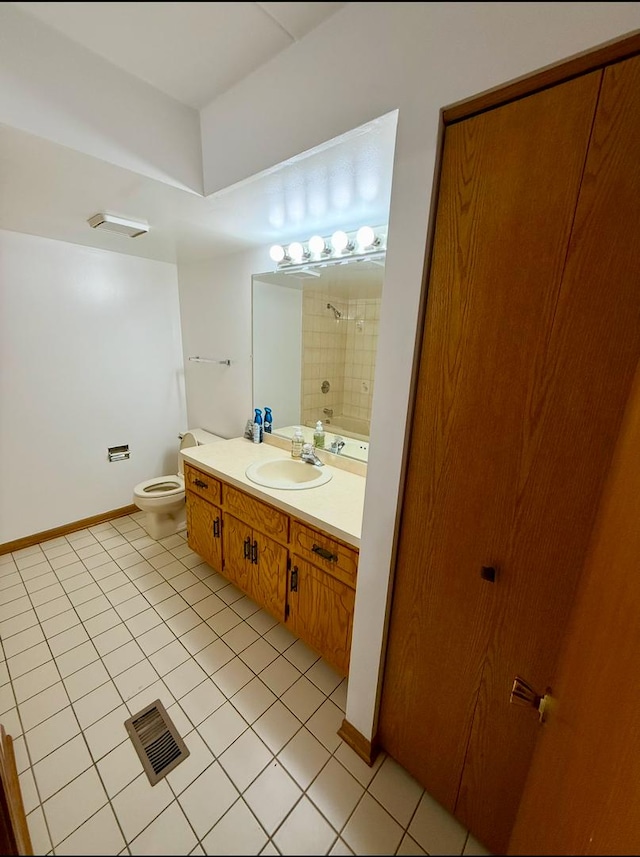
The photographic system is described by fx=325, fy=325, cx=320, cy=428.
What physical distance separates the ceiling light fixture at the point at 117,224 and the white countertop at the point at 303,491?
1181 millimetres

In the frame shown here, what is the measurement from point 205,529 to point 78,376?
143cm

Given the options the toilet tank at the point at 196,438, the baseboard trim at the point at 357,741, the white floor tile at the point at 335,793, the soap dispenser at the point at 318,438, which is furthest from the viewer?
the toilet tank at the point at 196,438

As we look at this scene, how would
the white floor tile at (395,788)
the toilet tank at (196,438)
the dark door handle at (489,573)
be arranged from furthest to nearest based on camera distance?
the toilet tank at (196,438)
the dark door handle at (489,573)
the white floor tile at (395,788)

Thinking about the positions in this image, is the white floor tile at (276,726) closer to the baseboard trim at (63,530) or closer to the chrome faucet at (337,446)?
the chrome faucet at (337,446)

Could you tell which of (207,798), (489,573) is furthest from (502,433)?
(207,798)

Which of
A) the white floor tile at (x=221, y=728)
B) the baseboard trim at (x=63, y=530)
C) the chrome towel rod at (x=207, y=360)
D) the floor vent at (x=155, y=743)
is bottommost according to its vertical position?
the baseboard trim at (x=63, y=530)

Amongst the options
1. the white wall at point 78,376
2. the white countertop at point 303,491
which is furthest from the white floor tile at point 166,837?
the white wall at point 78,376

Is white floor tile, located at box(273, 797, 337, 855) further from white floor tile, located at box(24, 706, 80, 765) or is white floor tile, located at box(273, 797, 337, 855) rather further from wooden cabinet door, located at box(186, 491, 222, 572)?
wooden cabinet door, located at box(186, 491, 222, 572)

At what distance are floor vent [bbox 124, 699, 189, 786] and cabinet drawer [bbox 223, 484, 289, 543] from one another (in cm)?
93

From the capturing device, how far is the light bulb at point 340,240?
157 centimetres

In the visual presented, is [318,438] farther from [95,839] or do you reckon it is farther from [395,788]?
[95,839]

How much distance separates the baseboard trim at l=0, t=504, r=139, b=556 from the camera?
215 centimetres

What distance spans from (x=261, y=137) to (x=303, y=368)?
141 centimetres

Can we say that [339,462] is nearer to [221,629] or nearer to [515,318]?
[221,629]
